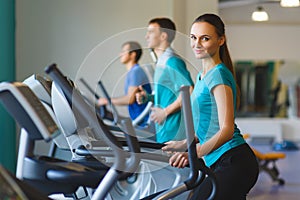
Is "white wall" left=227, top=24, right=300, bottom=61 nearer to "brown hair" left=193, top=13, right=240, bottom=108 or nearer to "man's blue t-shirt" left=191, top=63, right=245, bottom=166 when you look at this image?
"brown hair" left=193, top=13, right=240, bottom=108

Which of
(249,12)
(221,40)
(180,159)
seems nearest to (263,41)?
(249,12)

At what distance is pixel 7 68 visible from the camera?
6207 millimetres

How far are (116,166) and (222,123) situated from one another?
0.61 m

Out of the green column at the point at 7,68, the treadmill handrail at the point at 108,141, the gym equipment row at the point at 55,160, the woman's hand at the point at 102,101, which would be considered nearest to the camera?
the gym equipment row at the point at 55,160

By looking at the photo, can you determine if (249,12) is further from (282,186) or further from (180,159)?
(180,159)

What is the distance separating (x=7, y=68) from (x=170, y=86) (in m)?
2.83

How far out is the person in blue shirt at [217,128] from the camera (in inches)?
106

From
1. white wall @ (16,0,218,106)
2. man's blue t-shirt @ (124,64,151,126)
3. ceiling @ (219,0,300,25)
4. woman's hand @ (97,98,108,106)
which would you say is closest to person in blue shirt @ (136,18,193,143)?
man's blue t-shirt @ (124,64,151,126)

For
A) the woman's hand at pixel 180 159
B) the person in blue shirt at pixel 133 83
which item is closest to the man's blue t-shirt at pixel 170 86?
the person in blue shirt at pixel 133 83

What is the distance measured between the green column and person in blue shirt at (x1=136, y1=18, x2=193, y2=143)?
2.31 meters

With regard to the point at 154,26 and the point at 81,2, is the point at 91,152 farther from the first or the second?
the point at 81,2

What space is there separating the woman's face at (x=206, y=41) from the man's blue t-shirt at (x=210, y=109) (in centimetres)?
10

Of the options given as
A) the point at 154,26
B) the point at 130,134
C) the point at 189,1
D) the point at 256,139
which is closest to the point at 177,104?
the point at 154,26

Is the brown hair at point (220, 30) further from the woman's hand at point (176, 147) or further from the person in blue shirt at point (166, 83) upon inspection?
the person in blue shirt at point (166, 83)
